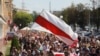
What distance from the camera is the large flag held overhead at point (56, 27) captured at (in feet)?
46.3

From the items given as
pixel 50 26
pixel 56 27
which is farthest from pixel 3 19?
pixel 56 27

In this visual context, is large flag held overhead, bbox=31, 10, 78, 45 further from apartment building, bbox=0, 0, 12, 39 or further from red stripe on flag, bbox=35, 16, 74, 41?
apartment building, bbox=0, 0, 12, 39

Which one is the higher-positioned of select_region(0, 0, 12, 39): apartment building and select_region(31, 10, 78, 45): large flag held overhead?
select_region(31, 10, 78, 45): large flag held overhead

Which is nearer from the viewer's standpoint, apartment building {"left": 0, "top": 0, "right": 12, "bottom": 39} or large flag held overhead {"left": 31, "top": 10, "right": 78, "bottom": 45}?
large flag held overhead {"left": 31, "top": 10, "right": 78, "bottom": 45}

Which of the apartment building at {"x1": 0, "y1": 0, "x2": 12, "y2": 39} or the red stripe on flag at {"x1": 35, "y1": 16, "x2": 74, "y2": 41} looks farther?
the apartment building at {"x1": 0, "y1": 0, "x2": 12, "y2": 39}

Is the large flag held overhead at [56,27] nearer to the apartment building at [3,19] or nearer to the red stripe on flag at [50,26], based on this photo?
A: the red stripe on flag at [50,26]

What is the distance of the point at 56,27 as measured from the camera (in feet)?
46.8

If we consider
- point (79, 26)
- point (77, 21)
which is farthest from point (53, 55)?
point (79, 26)

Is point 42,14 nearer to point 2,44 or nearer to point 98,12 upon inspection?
point 2,44

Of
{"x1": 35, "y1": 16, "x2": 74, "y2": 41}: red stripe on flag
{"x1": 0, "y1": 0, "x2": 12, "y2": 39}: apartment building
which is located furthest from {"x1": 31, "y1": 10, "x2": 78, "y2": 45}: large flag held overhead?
{"x1": 0, "y1": 0, "x2": 12, "y2": 39}: apartment building

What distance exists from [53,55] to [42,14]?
3.98m

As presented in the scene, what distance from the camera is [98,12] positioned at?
91.0 m

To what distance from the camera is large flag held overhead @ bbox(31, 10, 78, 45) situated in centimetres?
1410

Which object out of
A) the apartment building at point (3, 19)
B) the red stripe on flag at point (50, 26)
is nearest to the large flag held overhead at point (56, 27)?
the red stripe on flag at point (50, 26)
